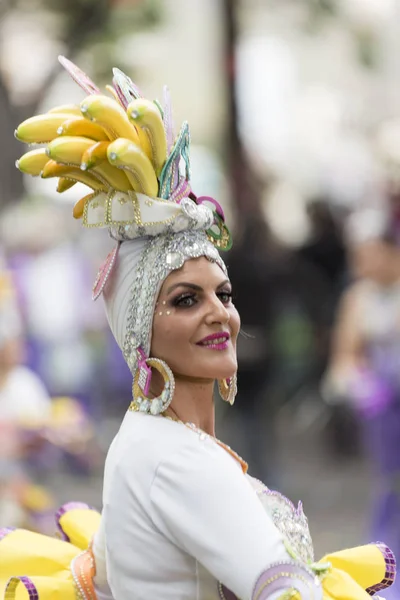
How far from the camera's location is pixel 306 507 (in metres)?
9.11

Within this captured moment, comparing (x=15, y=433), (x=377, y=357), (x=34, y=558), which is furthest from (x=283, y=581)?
(x=377, y=357)

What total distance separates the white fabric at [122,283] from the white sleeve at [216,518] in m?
0.42

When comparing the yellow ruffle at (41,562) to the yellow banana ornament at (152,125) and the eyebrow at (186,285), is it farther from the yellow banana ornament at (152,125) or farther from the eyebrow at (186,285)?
the yellow banana ornament at (152,125)

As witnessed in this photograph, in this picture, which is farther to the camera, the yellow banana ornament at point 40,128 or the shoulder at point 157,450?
the yellow banana ornament at point 40,128

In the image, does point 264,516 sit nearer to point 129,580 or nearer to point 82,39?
point 129,580

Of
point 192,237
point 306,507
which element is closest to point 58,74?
point 306,507

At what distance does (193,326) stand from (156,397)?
207 mm

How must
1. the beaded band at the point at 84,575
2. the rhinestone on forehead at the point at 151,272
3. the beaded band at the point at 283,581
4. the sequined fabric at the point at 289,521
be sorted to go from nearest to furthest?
the beaded band at the point at 283,581 < the sequined fabric at the point at 289,521 < the rhinestone on forehead at the point at 151,272 < the beaded band at the point at 84,575

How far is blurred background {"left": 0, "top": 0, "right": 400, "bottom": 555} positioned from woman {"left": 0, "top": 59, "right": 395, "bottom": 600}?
3609 millimetres

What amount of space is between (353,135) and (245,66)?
5.84 ft

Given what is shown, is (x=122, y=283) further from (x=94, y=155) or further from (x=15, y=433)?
(x=15, y=433)

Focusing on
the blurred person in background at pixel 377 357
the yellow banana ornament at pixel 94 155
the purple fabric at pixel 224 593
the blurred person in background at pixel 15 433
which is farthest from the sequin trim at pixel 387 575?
the blurred person in background at pixel 15 433

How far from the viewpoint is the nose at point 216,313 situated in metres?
3.37

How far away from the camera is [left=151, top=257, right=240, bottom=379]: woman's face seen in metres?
3.36
